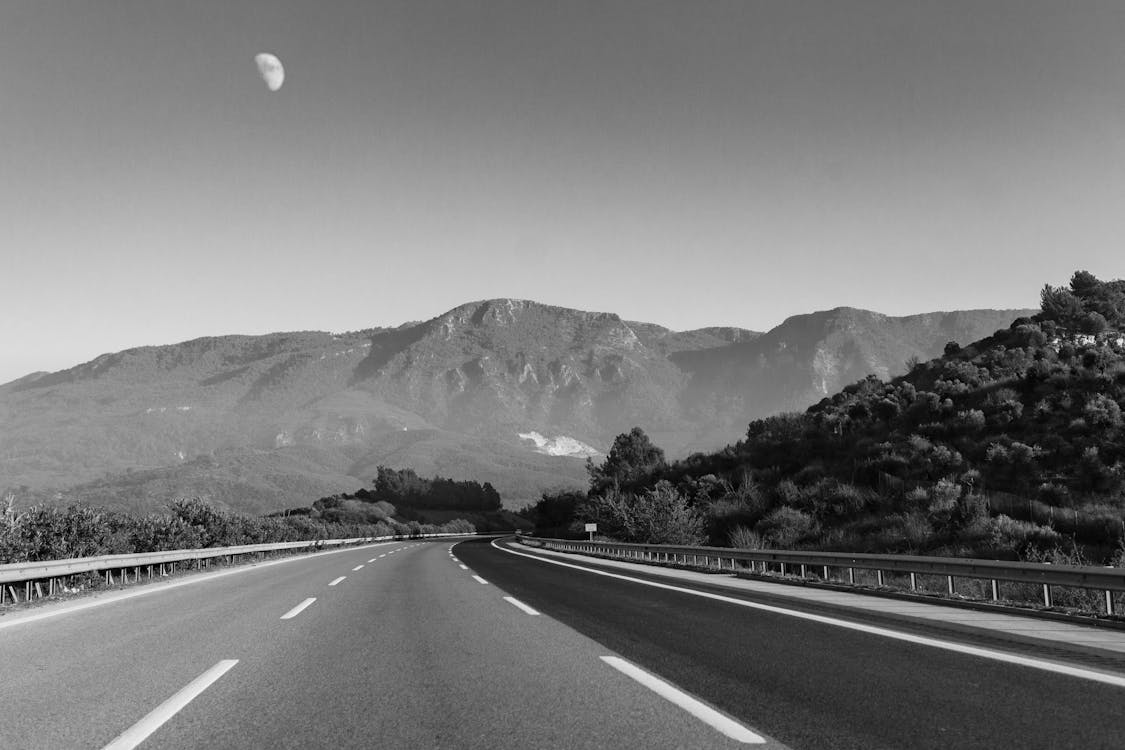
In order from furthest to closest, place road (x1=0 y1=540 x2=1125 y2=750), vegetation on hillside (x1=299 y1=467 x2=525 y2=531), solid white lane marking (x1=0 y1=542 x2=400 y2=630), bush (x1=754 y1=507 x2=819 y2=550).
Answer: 1. vegetation on hillside (x1=299 y1=467 x2=525 y2=531)
2. bush (x1=754 y1=507 x2=819 y2=550)
3. solid white lane marking (x1=0 y1=542 x2=400 y2=630)
4. road (x1=0 y1=540 x2=1125 y2=750)

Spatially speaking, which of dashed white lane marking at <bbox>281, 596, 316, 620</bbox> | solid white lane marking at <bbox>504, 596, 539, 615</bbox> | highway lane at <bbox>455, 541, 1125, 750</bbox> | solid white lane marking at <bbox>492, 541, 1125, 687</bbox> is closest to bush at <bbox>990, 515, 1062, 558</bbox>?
solid white lane marking at <bbox>492, 541, 1125, 687</bbox>

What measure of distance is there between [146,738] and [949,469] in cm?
3790

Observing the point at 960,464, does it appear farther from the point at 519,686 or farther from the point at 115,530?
the point at 519,686

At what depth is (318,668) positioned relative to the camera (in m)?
7.27

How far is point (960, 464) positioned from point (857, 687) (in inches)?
1370

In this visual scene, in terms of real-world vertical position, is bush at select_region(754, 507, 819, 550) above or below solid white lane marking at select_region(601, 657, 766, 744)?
below

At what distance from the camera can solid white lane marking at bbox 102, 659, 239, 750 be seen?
16.0 feet

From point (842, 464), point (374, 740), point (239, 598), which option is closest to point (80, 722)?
point (374, 740)

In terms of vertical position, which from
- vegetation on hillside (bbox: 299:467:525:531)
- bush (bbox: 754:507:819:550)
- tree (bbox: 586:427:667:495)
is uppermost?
tree (bbox: 586:427:667:495)

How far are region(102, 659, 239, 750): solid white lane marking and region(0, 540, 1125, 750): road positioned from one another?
0.03 metres

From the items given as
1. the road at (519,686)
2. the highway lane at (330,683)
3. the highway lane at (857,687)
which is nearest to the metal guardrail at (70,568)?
the highway lane at (330,683)

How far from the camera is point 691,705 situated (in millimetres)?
5559

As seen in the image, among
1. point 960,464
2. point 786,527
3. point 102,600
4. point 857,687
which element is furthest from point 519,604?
point 960,464

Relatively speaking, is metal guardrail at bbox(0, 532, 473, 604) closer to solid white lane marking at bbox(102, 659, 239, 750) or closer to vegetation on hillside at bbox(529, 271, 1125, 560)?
solid white lane marking at bbox(102, 659, 239, 750)
